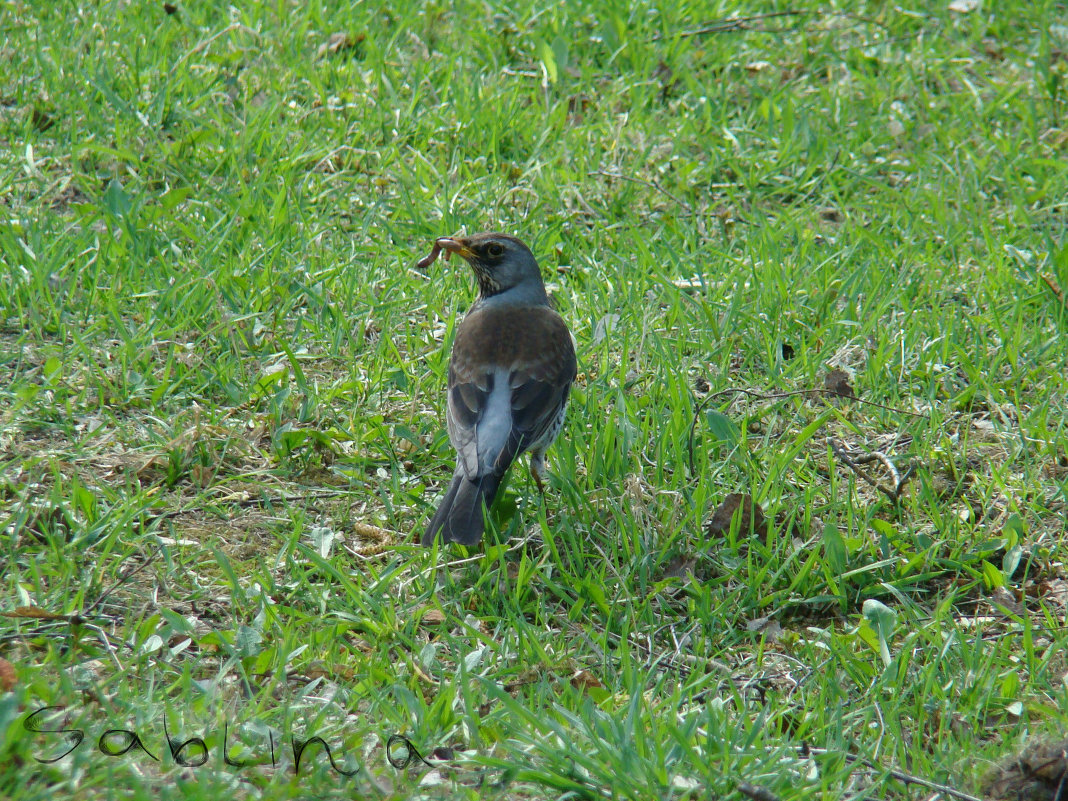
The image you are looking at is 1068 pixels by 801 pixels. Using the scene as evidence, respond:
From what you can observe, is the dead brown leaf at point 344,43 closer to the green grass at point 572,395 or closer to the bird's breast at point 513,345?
the green grass at point 572,395

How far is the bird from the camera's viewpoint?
14.3ft

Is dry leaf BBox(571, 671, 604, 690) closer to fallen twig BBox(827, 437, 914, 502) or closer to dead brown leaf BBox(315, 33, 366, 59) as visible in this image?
fallen twig BBox(827, 437, 914, 502)

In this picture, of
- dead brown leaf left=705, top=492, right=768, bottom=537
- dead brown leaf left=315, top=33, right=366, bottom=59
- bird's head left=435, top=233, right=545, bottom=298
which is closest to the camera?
dead brown leaf left=705, top=492, right=768, bottom=537

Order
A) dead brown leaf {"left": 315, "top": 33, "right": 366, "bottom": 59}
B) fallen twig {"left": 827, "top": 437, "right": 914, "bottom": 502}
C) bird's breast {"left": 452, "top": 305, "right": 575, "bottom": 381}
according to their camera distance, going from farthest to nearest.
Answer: dead brown leaf {"left": 315, "top": 33, "right": 366, "bottom": 59} → bird's breast {"left": 452, "top": 305, "right": 575, "bottom": 381} → fallen twig {"left": 827, "top": 437, "right": 914, "bottom": 502}

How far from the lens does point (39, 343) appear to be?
5500 millimetres

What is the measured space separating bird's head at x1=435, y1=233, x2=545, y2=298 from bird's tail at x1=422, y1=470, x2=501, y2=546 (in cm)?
137

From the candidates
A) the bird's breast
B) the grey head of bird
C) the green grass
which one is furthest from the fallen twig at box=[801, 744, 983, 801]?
the grey head of bird

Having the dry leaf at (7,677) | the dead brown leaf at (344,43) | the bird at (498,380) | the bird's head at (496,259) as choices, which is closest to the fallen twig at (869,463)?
the bird at (498,380)

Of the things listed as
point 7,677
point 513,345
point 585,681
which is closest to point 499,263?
point 513,345

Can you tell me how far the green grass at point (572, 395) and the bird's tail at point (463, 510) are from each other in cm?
17

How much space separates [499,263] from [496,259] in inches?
1.0

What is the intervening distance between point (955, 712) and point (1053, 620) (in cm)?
69

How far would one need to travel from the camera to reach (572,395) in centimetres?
537

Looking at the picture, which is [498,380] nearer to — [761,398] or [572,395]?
[572,395]
